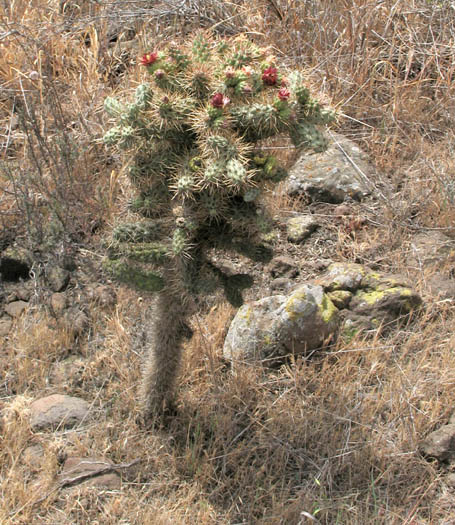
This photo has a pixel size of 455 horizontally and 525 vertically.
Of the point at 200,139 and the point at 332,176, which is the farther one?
the point at 332,176

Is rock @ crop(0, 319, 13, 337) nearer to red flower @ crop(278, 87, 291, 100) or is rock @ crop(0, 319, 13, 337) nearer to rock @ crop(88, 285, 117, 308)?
rock @ crop(88, 285, 117, 308)

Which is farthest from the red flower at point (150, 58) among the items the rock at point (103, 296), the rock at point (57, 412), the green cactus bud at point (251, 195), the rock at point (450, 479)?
the rock at point (450, 479)

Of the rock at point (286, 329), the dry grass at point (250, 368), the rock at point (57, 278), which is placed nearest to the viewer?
the dry grass at point (250, 368)

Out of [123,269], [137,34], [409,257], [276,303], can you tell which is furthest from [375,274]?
[137,34]

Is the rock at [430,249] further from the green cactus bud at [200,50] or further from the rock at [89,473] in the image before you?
the rock at [89,473]

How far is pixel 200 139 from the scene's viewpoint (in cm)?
253

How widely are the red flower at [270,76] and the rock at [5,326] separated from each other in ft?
7.11

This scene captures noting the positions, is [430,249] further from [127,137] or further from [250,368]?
[127,137]

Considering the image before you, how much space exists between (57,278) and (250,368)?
146cm

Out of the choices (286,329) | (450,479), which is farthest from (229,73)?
(450,479)

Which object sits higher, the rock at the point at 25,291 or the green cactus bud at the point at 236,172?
the green cactus bud at the point at 236,172

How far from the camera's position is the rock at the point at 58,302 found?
376 cm

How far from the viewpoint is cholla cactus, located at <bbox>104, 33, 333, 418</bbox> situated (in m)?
2.47

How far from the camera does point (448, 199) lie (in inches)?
165
